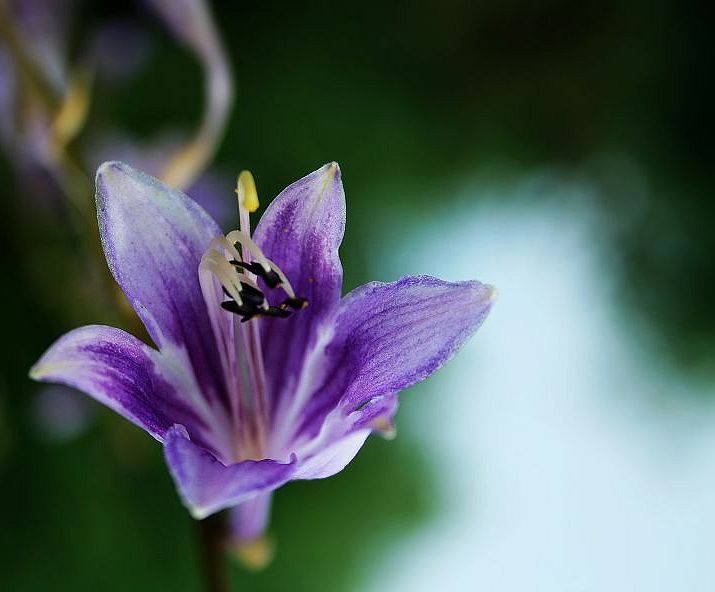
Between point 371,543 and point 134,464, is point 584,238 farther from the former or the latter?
point 134,464

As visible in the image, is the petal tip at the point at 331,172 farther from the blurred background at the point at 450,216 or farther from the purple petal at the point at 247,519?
the blurred background at the point at 450,216

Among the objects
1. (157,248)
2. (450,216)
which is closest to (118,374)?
(157,248)

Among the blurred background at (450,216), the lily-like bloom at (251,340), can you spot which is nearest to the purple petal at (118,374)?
the lily-like bloom at (251,340)

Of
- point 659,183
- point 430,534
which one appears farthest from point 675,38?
point 430,534

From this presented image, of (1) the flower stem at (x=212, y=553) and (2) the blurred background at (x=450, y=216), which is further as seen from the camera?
(2) the blurred background at (x=450, y=216)

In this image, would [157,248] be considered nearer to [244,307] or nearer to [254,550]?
[244,307]

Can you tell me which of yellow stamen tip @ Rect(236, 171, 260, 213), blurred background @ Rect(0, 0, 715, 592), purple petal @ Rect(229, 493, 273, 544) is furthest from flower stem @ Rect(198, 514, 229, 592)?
blurred background @ Rect(0, 0, 715, 592)

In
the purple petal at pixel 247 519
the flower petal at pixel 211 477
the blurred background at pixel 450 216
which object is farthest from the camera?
the blurred background at pixel 450 216
